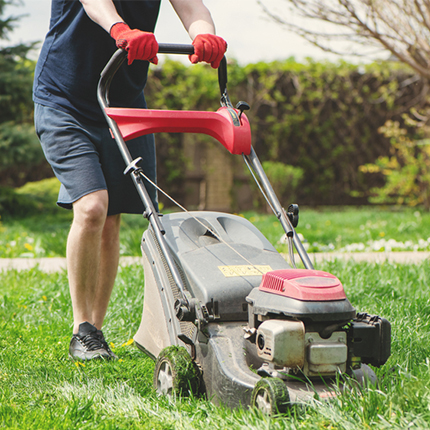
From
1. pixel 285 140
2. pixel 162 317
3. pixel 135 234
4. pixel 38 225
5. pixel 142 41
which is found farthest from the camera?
pixel 285 140

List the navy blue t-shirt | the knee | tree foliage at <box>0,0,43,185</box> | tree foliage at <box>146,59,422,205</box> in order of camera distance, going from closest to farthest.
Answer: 1. the knee
2. the navy blue t-shirt
3. tree foliage at <box>0,0,43,185</box>
4. tree foliage at <box>146,59,422,205</box>

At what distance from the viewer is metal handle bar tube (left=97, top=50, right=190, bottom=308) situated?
179 cm

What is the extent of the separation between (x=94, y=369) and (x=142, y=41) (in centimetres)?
120

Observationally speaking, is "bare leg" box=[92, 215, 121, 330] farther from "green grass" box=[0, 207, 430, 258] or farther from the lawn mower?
"green grass" box=[0, 207, 430, 258]

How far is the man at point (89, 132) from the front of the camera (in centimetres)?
217

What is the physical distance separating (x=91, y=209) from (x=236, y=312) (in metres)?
0.73

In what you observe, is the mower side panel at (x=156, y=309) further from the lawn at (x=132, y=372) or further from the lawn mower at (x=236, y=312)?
the lawn at (x=132, y=372)

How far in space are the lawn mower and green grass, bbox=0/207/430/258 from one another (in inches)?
93.1

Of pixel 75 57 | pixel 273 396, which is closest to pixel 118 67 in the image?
pixel 75 57

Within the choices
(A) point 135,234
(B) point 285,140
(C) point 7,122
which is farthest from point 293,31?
(B) point 285,140

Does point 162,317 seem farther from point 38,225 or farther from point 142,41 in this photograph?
point 38,225

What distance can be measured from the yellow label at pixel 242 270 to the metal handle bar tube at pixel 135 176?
0.55ft

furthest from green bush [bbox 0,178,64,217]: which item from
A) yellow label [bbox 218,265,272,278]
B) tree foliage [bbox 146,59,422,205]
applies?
yellow label [bbox 218,265,272,278]

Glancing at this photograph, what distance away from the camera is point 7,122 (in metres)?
6.63
